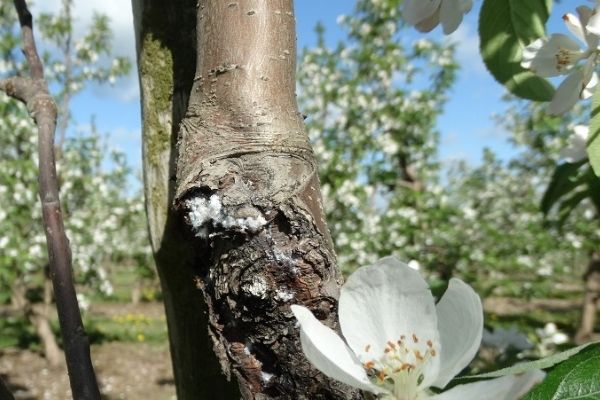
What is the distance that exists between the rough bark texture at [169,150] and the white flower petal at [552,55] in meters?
0.51

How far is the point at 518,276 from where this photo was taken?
12.6 meters

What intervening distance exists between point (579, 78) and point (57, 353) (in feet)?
33.3

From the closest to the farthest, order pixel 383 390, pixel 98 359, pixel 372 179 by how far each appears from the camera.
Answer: pixel 383 390, pixel 372 179, pixel 98 359

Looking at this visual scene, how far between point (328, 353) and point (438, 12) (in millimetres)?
591

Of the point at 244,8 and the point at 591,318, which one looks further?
the point at 591,318

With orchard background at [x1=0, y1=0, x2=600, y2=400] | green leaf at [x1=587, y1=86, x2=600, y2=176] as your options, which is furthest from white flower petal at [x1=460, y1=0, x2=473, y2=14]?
orchard background at [x1=0, y1=0, x2=600, y2=400]

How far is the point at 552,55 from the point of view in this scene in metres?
0.87

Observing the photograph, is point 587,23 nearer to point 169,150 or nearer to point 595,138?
point 595,138

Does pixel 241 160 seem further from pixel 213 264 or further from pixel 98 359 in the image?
pixel 98 359

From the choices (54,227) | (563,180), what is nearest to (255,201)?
(54,227)

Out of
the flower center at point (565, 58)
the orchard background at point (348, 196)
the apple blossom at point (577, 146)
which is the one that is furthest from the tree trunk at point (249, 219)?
the orchard background at point (348, 196)

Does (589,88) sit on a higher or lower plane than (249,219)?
higher

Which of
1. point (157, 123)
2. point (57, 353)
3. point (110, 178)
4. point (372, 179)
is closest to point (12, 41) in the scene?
point (110, 178)

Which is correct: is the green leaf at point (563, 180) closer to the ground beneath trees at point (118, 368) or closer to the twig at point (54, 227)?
the twig at point (54, 227)
